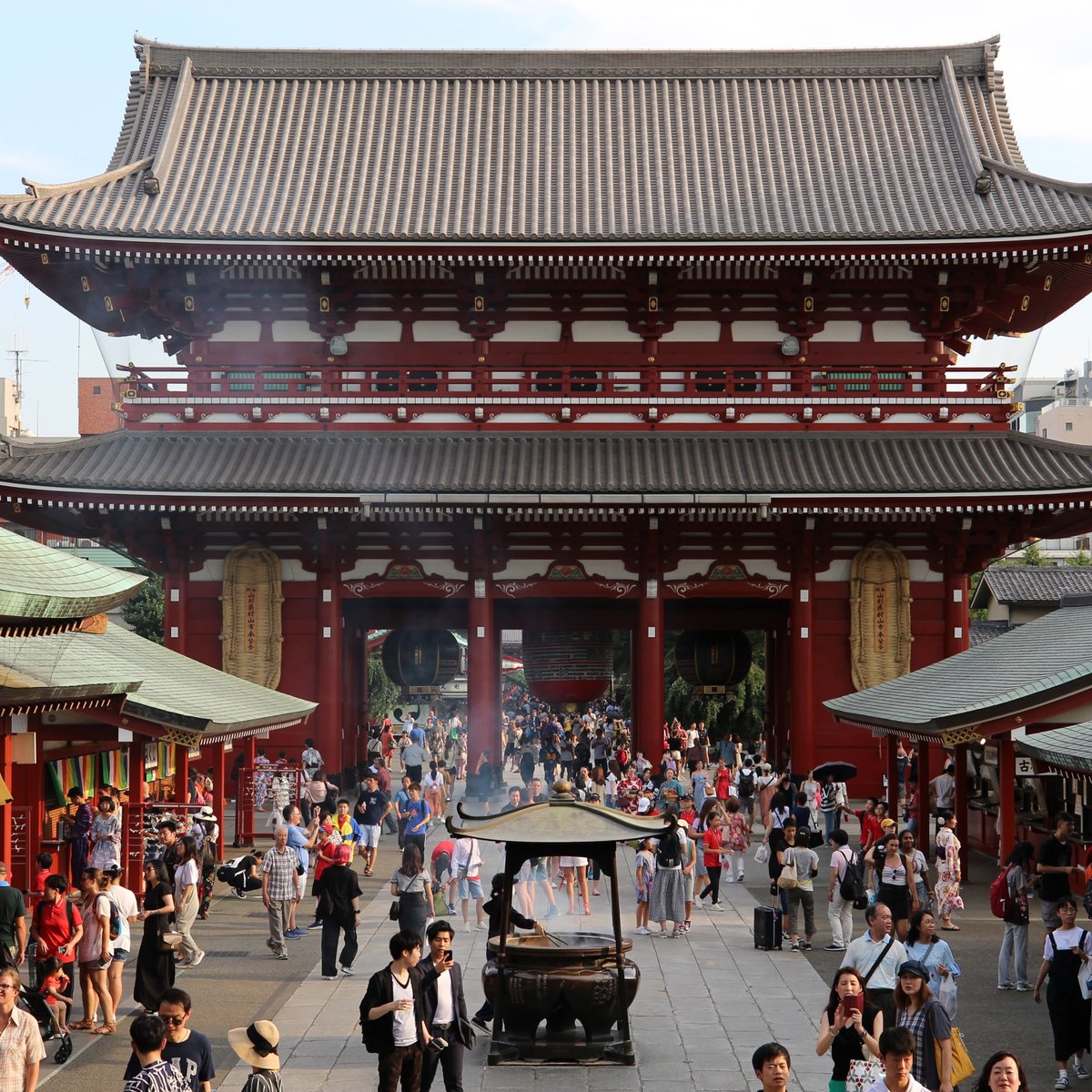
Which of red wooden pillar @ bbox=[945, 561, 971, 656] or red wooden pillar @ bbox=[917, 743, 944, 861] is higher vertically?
red wooden pillar @ bbox=[945, 561, 971, 656]

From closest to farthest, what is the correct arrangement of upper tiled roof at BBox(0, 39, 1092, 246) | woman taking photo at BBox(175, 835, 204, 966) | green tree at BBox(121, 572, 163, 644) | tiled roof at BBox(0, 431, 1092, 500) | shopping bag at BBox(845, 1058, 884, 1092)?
shopping bag at BBox(845, 1058, 884, 1092) < woman taking photo at BBox(175, 835, 204, 966) < tiled roof at BBox(0, 431, 1092, 500) < upper tiled roof at BBox(0, 39, 1092, 246) < green tree at BBox(121, 572, 163, 644)

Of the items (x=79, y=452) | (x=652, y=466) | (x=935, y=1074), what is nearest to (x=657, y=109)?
(x=652, y=466)

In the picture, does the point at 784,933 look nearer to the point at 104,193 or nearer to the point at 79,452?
the point at 79,452

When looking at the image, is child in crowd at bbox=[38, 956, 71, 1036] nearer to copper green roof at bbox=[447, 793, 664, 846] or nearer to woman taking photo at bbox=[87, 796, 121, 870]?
copper green roof at bbox=[447, 793, 664, 846]

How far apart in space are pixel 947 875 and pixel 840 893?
2.42 metres

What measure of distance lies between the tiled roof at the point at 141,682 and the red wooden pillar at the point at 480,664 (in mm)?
4619

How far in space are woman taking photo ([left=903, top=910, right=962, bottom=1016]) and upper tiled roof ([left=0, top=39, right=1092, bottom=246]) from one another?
20.5 m

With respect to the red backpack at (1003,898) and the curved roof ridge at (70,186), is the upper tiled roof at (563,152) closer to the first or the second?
the curved roof ridge at (70,186)

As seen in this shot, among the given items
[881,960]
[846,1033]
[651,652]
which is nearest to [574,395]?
[651,652]

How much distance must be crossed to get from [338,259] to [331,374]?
2777mm

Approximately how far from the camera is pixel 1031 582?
59.9 m

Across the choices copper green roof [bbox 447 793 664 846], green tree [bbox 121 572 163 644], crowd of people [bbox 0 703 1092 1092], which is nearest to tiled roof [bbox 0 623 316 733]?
crowd of people [bbox 0 703 1092 1092]

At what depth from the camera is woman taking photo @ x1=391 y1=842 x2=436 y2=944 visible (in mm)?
16031

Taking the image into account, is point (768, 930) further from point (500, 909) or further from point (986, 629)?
point (986, 629)
